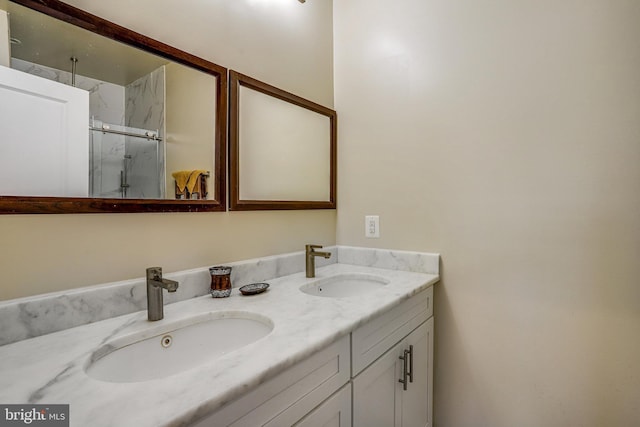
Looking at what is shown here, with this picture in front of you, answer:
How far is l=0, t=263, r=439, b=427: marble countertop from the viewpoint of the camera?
0.49 metres

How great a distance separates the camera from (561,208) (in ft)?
3.75

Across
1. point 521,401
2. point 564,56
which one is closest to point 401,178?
point 564,56

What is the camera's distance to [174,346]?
852 mm

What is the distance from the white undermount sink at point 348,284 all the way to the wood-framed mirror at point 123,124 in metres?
0.56

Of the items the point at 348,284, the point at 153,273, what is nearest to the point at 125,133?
the point at 153,273

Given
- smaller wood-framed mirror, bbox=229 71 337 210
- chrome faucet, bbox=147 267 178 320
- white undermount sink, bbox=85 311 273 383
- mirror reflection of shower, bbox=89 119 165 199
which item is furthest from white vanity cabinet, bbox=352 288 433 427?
mirror reflection of shower, bbox=89 119 165 199

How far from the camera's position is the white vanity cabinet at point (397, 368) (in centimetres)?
91

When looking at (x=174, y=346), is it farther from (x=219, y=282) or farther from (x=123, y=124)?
(x=123, y=124)

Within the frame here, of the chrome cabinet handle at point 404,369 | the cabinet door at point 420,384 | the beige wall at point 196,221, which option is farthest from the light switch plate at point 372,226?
the chrome cabinet handle at point 404,369

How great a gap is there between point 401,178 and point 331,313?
852mm

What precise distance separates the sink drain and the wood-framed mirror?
15.3 inches

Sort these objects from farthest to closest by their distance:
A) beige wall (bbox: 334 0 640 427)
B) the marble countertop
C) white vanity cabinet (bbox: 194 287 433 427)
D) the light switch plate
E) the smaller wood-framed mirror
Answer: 1. the light switch plate
2. the smaller wood-framed mirror
3. beige wall (bbox: 334 0 640 427)
4. white vanity cabinet (bbox: 194 287 433 427)
5. the marble countertop

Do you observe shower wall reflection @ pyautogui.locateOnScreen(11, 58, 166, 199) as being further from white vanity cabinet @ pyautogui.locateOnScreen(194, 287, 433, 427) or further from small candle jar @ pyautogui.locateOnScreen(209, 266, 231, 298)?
white vanity cabinet @ pyautogui.locateOnScreen(194, 287, 433, 427)

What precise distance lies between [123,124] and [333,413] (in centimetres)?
100
